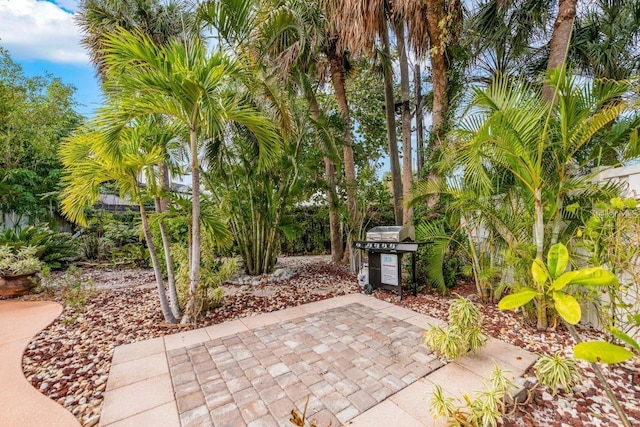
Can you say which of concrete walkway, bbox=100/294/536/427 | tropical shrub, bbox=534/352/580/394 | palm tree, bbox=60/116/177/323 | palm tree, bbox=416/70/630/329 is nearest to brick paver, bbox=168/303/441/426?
concrete walkway, bbox=100/294/536/427

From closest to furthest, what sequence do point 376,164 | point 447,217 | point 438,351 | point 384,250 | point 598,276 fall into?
point 598,276, point 438,351, point 384,250, point 447,217, point 376,164

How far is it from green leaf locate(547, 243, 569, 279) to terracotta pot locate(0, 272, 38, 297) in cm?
690

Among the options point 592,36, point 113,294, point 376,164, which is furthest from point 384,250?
point 592,36

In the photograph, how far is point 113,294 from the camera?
15.3 feet

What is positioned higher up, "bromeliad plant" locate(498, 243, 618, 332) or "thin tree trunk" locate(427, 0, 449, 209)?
"thin tree trunk" locate(427, 0, 449, 209)

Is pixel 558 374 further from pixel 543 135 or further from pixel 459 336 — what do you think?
pixel 543 135

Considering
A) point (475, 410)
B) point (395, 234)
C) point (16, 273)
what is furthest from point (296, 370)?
point (16, 273)

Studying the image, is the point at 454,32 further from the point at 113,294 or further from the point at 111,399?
the point at 113,294

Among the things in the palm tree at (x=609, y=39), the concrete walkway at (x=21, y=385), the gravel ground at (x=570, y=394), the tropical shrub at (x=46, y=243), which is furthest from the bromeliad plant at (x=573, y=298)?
the tropical shrub at (x=46, y=243)

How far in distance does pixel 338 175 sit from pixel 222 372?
5317 mm

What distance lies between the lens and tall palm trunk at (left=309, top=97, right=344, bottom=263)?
21.0 ft

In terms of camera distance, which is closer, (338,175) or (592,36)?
(592,36)

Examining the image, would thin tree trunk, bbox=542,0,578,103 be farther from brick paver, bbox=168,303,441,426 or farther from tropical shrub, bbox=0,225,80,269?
tropical shrub, bbox=0,225,80,269

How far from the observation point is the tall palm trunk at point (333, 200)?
6390 mm
